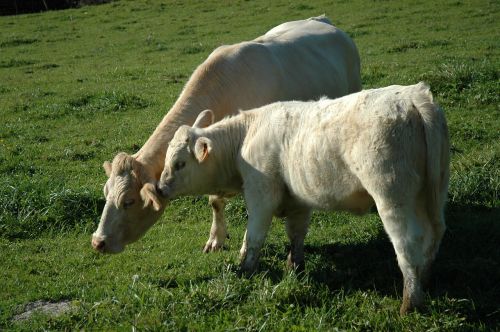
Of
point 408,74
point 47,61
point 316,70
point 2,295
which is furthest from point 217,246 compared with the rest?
point 47,61

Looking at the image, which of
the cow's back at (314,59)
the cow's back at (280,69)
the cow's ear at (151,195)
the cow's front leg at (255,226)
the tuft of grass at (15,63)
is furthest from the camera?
the tuft of grass at (15,63)

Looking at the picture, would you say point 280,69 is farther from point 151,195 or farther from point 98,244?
point 98,244

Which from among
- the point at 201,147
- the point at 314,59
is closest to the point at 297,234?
the point at 201,147

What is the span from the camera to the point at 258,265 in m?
6.72

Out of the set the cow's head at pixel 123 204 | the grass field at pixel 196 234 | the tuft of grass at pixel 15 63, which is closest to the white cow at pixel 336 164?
the cow's head at pixel 123 204

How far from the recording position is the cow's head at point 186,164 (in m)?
6.62

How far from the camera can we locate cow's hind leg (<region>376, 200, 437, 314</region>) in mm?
5148

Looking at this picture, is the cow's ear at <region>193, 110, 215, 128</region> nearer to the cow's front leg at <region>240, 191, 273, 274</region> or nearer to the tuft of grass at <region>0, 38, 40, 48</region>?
the cow's front leg at <region>240, 191, 273, 274</region>

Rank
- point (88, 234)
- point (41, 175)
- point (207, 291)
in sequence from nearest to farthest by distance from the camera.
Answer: point (207, 291) → point (88, 234) → point (41, 175)

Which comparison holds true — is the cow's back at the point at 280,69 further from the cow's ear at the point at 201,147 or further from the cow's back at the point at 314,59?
the cow's ear at the point at 201,147

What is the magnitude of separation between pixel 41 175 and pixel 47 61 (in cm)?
1169

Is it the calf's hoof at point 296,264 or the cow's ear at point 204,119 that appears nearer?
the calf's hoof at point 296,264

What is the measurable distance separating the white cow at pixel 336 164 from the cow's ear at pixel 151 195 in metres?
0.10

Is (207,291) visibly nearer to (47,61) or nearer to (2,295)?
(2,295)
